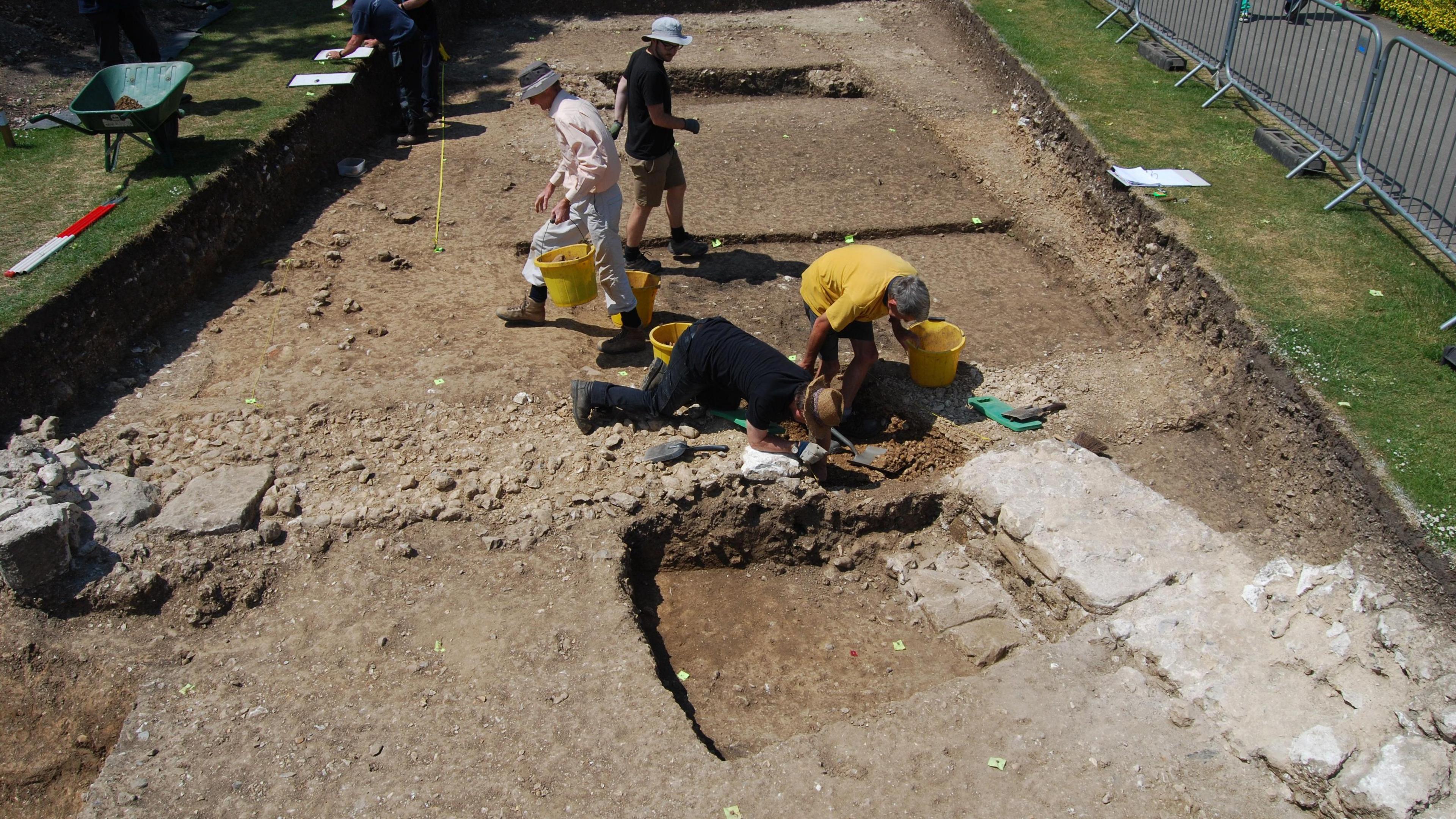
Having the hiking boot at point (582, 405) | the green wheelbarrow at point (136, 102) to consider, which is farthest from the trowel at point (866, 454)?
the green wheelbarrow at point (136, 102)

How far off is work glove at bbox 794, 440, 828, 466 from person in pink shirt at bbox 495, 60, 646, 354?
1806 millimetres

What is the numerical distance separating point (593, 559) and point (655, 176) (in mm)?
3554

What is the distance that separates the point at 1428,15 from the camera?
1231cm

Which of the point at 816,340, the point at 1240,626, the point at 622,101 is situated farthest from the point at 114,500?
the point at 1240,626

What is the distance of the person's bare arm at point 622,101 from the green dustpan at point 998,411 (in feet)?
11.3

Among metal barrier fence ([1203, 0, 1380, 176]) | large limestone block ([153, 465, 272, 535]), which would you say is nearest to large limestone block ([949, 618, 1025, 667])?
large limestone block ([153, 465, 272, 535])

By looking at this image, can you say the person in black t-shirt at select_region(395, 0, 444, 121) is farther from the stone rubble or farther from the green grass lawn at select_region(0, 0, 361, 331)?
the stone rubble

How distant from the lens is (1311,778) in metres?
4.00

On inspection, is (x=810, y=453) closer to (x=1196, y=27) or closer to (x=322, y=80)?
(x=322, y=80)

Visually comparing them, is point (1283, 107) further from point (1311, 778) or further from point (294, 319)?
point (294, 319)

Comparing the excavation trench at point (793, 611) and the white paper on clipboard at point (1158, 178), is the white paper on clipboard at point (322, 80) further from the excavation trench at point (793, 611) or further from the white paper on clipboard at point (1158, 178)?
the white paper on clipboard at point (1158, 178)

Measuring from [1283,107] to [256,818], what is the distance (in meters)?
10.2

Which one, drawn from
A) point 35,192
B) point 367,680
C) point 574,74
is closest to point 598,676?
point 367,680

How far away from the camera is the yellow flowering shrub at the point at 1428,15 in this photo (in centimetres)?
1203
